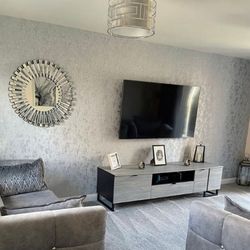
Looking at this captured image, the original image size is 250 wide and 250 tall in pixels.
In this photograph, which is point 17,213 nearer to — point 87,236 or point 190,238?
point 87,236

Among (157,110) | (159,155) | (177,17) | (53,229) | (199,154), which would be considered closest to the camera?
(53,229)

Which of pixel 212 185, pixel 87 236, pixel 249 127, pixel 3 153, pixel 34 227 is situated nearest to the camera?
pixel 34 227

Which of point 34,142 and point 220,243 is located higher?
point 34,142

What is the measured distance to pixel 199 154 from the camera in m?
5.03

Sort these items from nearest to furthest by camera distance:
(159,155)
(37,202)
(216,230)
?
(216,230) < (37,202) < (159,155)

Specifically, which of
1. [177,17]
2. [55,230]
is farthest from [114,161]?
[55,230]

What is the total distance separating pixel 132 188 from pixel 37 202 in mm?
1450

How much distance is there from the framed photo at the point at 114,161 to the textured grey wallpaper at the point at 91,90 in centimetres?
18

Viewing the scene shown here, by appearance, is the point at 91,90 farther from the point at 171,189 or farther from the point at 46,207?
the point at 46,207

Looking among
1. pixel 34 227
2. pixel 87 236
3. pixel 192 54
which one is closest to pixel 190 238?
pixel 87 236

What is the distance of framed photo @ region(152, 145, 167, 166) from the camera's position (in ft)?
14.9

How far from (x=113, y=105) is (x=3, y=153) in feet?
5.26

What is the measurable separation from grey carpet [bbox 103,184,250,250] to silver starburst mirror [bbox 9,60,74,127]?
59.0 inches

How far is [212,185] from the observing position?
480 cm
